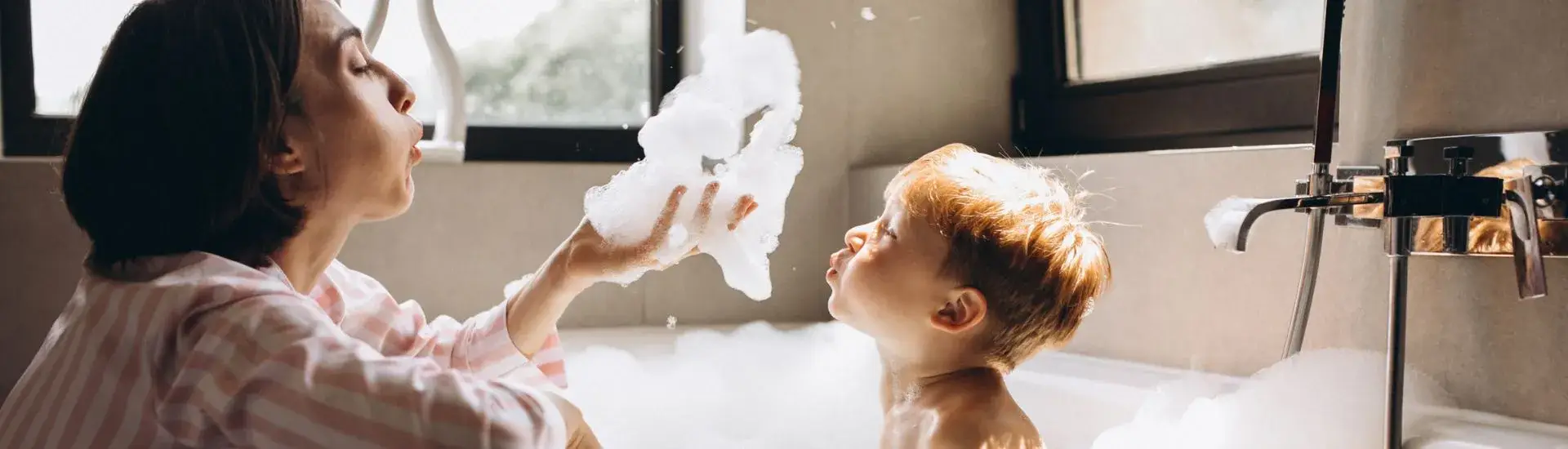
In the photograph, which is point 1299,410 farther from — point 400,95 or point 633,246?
point 400,95

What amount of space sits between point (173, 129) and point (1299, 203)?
0.93 metres

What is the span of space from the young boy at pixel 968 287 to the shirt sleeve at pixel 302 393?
0.49 m

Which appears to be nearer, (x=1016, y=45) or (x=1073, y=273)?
(x=1073, y=273)

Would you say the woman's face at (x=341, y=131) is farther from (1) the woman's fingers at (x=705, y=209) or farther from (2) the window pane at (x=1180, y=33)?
(2) the window pane at (x=1180, y=33)

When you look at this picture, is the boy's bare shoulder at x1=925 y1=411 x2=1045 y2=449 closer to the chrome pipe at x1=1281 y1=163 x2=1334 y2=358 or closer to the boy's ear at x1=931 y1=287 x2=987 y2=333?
the boy's ear at x1=931 y1=287 x2=987 y2=333

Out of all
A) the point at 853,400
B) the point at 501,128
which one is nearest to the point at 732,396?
the point at 853,400

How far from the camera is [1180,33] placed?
1.76 meters

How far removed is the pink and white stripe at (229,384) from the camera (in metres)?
0.61

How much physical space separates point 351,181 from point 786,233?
1.24 m

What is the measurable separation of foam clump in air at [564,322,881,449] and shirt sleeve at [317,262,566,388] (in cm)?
42

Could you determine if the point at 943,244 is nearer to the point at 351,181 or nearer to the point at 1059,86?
the point at 351,181

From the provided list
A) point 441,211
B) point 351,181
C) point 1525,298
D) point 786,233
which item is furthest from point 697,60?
point 1525,298

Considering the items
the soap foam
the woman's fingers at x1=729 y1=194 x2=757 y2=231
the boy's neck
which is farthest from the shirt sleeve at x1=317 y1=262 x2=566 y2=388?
the soap foam

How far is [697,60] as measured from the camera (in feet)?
6.36
